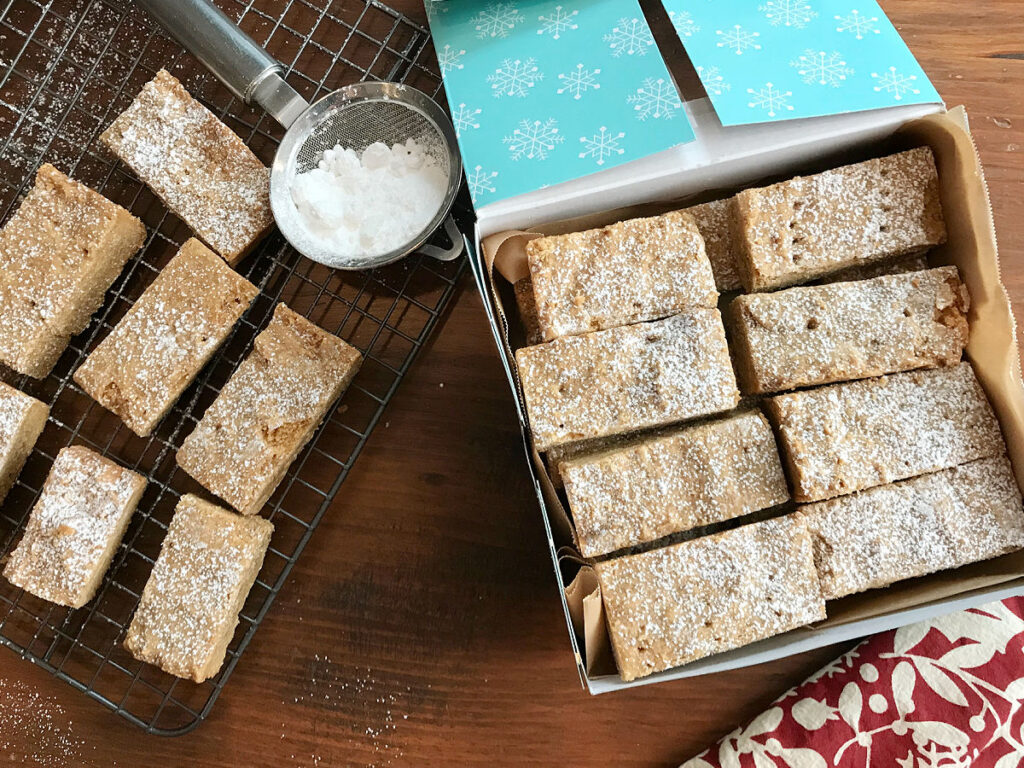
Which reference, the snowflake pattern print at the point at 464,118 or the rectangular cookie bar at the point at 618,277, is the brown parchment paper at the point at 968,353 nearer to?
the rectangular cookie bar at the point at 618,277

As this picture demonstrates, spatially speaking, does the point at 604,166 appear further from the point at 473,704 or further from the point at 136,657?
the point at 136,657

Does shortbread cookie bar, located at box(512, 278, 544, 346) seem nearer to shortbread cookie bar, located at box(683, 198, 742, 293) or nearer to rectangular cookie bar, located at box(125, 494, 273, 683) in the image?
shortbread cookie bar, located at box(683, 198, 742, 293)

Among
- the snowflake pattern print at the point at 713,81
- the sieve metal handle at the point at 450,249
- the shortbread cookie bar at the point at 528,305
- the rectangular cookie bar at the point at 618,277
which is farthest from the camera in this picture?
the sieve metal handle at the point at 450,249

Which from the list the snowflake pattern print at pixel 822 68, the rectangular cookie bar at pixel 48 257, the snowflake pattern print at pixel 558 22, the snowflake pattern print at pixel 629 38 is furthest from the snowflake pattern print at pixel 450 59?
the rectangular cookie bar at pixel 48 257

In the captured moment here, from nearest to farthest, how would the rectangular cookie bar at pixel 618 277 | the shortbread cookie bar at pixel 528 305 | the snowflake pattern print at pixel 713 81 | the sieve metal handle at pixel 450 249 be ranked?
the snowflake pattern print at pixel 713 81 → the rectangular cookie bar at pixel 618 277 → the shortbread cookie bar at pixel 528 305 → the sieve metal handle at pixel 450 249

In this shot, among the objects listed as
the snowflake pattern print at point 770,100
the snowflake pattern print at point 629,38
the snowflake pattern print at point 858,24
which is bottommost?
the snowflake pattern print at point 629,38

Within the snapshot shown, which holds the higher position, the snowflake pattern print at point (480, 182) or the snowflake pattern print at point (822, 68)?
the snowflake pattern print at point (822, 68)

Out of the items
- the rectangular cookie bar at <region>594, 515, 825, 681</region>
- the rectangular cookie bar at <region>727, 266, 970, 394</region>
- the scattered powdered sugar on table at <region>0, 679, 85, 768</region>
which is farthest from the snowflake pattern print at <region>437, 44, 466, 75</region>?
the scattered powdered sugar on table at <region>0, 679, 85, 768</region>
